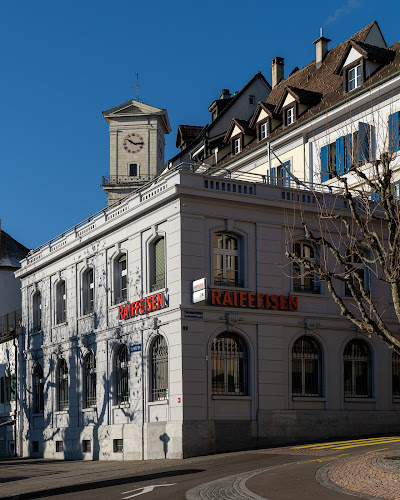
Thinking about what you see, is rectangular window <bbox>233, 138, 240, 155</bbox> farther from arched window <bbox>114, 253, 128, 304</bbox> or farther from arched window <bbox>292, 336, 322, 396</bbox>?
arched window <bbox>292, 336, 322, 396</bbox>

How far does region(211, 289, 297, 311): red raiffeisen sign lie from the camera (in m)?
31.3

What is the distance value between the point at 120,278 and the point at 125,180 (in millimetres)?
54234

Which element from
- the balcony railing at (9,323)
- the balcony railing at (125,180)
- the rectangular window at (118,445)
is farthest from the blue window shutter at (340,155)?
the balcony railing at (125,180)

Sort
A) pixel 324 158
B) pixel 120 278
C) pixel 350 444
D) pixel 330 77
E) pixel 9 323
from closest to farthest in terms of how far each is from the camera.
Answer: pixel 350 444 < pixel 120 278 < pixel 324 158 < pixel 330 77 < pixel 9 323

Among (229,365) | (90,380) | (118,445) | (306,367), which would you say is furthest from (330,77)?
(118,445)

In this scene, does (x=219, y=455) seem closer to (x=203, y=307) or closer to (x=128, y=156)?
(x=203, y=307)

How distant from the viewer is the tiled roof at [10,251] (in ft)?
199

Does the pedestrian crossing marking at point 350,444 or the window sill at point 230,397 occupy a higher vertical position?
the window sill at point 230,397

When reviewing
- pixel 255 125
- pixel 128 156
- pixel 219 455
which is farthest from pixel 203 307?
pixel 128 156

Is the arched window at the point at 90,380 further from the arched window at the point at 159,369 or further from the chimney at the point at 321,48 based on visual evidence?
the chimney at the point at 321,48

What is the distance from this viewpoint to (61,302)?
142 feet

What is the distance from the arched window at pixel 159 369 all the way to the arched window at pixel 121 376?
104 inches

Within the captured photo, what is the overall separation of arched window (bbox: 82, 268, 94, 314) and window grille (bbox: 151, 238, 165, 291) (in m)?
6.86

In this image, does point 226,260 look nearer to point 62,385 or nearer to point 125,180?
point 62,385
